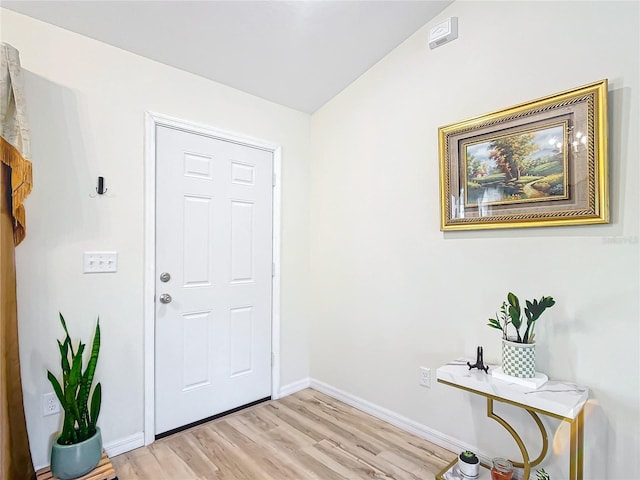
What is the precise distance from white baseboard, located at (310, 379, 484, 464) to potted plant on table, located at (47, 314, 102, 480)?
1608mm

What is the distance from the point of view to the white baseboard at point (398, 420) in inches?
81.2

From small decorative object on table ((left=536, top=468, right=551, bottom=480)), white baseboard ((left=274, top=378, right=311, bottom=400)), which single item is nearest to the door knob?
white baseboard ((left=274, top=378, right=311, bottom=400))

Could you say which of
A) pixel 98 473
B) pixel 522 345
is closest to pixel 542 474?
pixel 522 345

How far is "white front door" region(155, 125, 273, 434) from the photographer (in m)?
2.27

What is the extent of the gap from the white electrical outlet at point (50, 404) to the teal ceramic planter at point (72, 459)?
16 centimetres

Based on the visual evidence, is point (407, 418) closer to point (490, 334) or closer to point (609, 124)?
point (490, 334)

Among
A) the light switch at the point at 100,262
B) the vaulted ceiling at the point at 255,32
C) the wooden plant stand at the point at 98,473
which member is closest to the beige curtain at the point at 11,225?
the wooden plant stand at the point at 98,473

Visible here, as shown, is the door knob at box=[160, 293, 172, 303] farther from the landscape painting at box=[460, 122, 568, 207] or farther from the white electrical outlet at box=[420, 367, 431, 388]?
the landscape painting at box=[460, 122, 568, 207]

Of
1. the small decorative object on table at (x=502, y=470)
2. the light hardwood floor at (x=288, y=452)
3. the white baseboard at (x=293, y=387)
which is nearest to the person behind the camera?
the small decorative object on table at (x=502, y=470)

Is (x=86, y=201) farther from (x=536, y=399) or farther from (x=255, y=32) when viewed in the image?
(x=536, y=399)

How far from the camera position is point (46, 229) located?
184 cm

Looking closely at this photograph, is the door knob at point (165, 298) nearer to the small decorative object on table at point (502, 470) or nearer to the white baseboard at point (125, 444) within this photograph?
the white baseboard at point (125, 444)

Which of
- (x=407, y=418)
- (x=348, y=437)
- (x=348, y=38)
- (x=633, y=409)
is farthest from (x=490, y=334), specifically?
(x=348, y=38)

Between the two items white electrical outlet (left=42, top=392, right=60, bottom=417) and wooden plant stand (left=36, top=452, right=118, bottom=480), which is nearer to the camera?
wooden plant stand (left=36, top=452, right=118, bottom=480)
